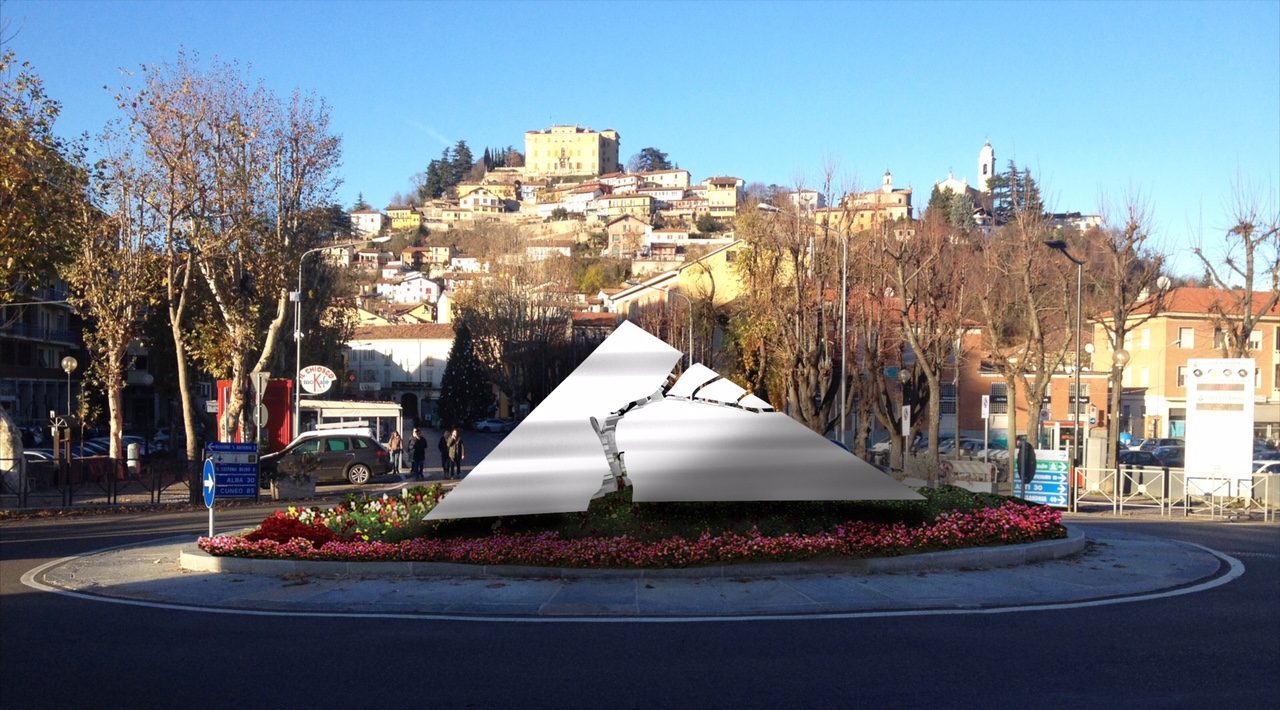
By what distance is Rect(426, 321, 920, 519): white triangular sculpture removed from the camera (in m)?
14.6

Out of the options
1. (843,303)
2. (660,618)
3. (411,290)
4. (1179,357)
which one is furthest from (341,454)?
(411,290)

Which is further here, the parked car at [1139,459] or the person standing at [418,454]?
the parked car at [1139,459]

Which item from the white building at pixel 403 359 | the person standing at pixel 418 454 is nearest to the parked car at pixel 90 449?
the person standing at pixel 418 454

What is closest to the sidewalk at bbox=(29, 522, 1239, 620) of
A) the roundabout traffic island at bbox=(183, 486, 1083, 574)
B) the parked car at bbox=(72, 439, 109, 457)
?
the roundabout traffic island at bbox=(183, 486, 1083, 574)

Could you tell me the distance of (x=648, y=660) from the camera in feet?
31.1

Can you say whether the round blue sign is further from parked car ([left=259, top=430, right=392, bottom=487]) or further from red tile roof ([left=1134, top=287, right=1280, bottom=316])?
red tile roof ([left=1134, top=287, right=1280, bottom=316])

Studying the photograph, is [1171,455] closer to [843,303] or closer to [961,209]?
[843,303]

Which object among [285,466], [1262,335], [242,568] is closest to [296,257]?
[285,466]

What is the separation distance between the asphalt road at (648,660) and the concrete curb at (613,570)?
7.42 ft

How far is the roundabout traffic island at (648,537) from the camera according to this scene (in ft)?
45.6

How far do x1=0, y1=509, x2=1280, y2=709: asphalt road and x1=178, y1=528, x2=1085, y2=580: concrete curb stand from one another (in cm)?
226

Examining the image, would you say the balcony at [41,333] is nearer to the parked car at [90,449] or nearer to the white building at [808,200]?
the parked car at [90,449]

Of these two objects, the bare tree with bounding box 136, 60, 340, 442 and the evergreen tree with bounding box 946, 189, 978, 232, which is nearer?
the bare tree with bounding box 136, 60, 340, 442

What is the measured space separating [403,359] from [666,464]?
288 feet
